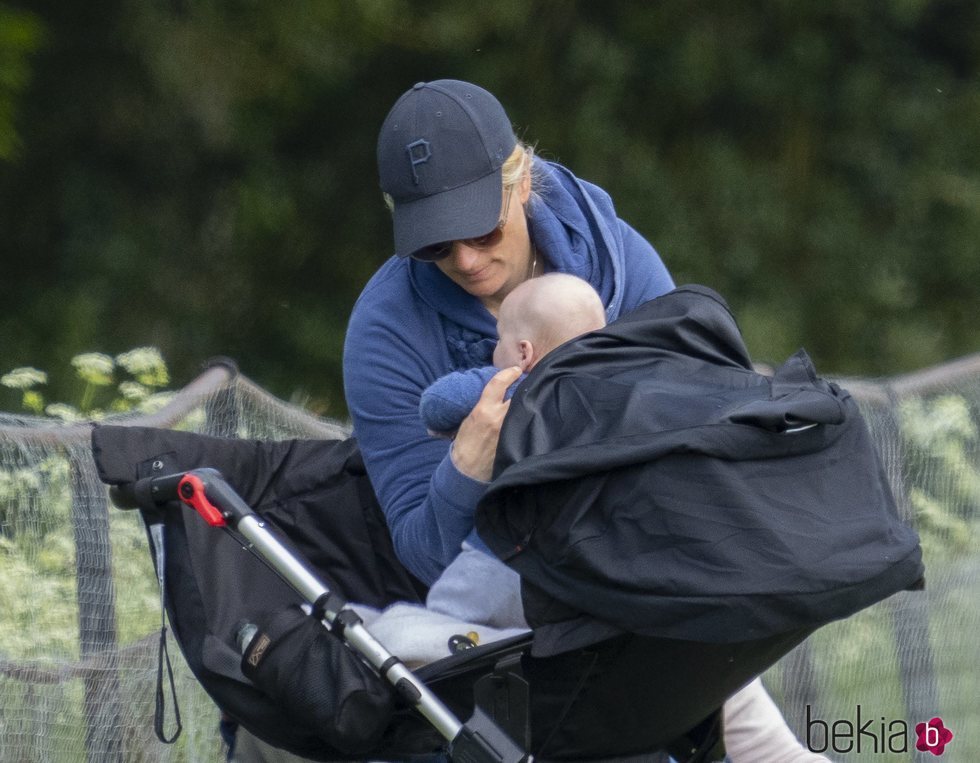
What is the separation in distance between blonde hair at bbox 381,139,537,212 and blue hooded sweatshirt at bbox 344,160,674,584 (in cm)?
6

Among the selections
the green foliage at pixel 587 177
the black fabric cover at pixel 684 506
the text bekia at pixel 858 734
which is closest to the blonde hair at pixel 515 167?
the black fabric cover at pixel 684 506

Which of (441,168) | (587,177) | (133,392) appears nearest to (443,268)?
(441,168)

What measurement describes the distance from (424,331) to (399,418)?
6.3 inches

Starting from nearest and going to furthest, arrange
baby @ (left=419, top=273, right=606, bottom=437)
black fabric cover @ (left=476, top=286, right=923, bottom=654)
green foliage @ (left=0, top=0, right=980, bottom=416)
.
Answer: black fabric cover @ (left=476, top=286, right=923, bottom=654), baby @ (left=419, top=273, right=606, bottom=437), green foliage @ (left=0, top=0, right=980, bottom=416)

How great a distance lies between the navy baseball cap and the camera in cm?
228

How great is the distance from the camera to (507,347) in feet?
7.31

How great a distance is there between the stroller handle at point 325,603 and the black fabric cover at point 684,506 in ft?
0.49

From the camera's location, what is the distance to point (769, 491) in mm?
1859

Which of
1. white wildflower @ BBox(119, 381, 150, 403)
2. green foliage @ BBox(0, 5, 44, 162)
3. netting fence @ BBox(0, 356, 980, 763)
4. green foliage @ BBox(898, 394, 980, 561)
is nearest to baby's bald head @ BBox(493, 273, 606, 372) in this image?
netting fence @ BBox(0, 356, 980, 763)

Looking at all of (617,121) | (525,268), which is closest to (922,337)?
(617,121)

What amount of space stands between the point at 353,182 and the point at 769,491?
4.10m

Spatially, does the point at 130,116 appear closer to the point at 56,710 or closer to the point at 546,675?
the point at 56,710

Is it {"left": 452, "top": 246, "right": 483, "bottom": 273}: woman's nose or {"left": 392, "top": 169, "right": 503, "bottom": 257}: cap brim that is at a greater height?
{"left": 392, "top": 169, "right": 503, "bottom": 257}: cap brim

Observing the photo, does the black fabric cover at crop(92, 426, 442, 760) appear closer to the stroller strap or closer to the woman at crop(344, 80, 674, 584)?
the stroller strap
